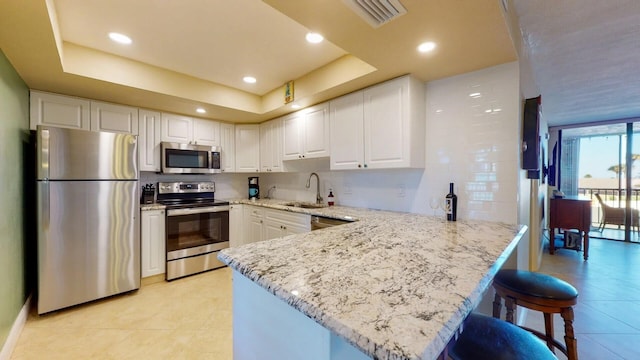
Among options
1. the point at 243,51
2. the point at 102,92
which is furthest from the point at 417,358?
the point at 102,92

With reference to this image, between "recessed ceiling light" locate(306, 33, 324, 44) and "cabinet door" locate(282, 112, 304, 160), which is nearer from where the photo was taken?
"recessed ceiling light" locate(306, 33, 324, 44)

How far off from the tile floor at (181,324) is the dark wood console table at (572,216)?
947mm

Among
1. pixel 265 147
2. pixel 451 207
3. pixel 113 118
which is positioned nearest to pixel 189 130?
pixel 113 118

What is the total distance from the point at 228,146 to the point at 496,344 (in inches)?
147

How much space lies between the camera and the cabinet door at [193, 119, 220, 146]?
11.7 feet

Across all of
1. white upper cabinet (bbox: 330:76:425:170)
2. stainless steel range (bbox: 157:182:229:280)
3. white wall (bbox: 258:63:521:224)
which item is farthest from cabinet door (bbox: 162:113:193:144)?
white wall (bbox: 258:63:521:224)

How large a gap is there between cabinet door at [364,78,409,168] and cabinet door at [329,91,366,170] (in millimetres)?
74

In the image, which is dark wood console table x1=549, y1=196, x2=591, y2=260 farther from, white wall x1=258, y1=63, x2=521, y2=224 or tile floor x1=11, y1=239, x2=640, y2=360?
white wall x1=258, y1=63, x2=521, y2=224

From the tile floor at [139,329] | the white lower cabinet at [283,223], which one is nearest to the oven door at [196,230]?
the tile floor at [139,329]

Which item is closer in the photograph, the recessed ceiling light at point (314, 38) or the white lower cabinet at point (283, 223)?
the recessed ceiling light at point (314, 38)

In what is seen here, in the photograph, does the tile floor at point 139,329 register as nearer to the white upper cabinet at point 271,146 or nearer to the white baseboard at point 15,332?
the white baseboard at point 15,332

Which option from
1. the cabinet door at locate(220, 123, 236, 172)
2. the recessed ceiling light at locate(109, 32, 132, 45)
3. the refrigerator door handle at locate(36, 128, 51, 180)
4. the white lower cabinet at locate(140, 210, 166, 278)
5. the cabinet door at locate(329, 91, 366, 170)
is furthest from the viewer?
the cabinet door at locate(220, 123, 236, 172)

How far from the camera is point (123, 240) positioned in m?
2.62

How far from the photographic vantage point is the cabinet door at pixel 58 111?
8.00 ft
